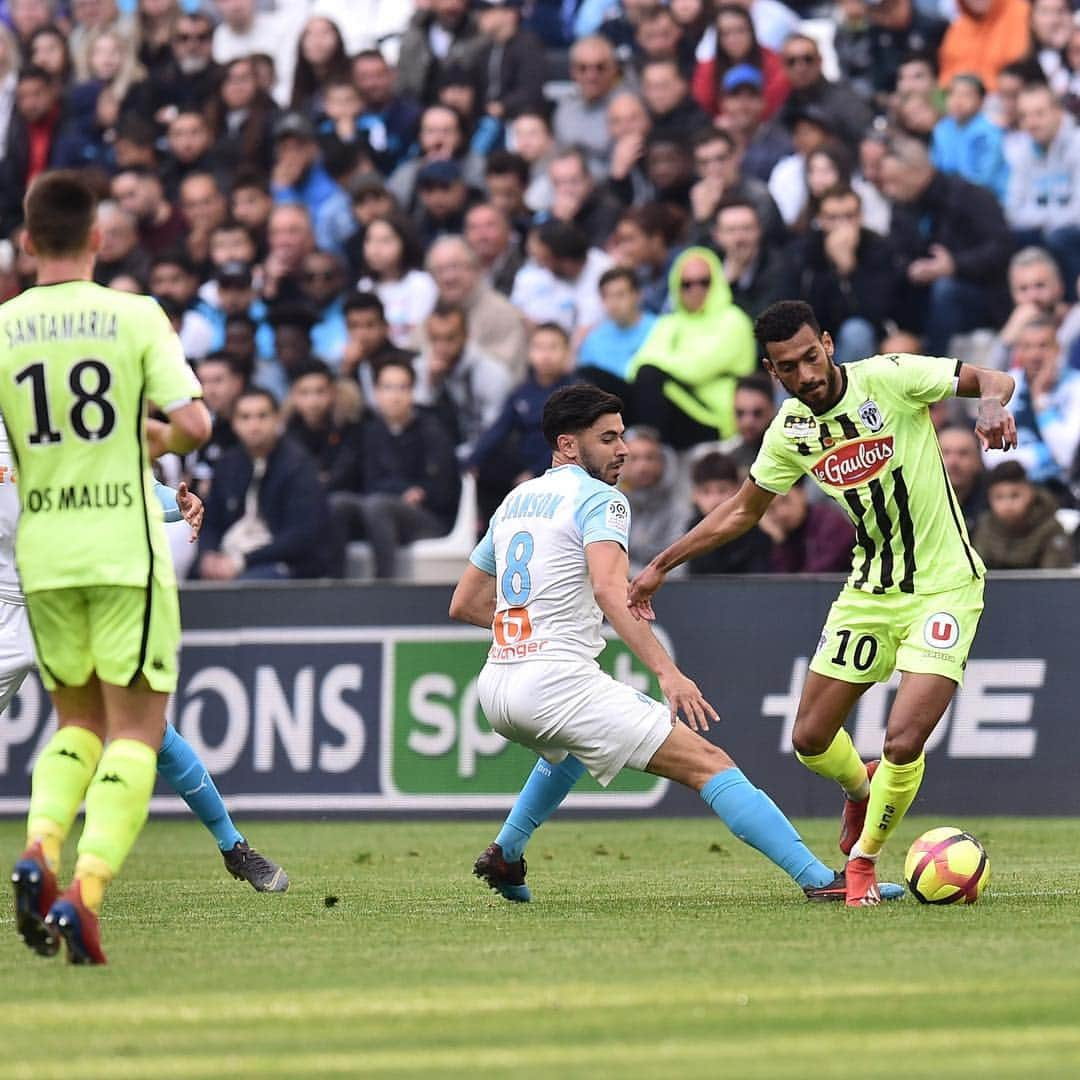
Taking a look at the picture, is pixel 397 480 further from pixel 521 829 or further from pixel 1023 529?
pixel 521 829

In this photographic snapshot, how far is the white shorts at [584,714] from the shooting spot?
327 inches

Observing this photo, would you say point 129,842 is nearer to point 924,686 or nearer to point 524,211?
point 924,686

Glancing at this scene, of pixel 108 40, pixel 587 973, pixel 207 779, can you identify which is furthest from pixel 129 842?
pixel 108 40

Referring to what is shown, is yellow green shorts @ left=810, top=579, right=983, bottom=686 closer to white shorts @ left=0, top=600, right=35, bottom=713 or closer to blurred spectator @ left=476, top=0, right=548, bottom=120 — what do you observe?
white shorts @ left=0, top=600, right=35, bottom=713

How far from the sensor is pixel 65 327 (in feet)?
22.0

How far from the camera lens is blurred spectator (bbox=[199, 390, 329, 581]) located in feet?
50.0

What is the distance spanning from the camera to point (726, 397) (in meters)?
15.1

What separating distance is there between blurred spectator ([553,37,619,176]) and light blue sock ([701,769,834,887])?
32.9 feet

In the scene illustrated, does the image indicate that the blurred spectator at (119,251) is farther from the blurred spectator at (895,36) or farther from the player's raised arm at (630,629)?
the player's raised arm at (630,629)

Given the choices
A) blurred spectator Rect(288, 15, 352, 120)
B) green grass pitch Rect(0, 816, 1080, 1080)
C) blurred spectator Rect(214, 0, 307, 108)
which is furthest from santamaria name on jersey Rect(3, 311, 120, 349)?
blurred spectator Rect(214, 0, 307, 108)

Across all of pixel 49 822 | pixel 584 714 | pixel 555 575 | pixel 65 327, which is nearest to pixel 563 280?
pixel 555 575

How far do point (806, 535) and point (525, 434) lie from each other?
243 cm

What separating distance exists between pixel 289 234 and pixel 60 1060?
44.3 feet

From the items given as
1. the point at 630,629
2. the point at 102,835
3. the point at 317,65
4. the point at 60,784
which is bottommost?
the point at 102,835
